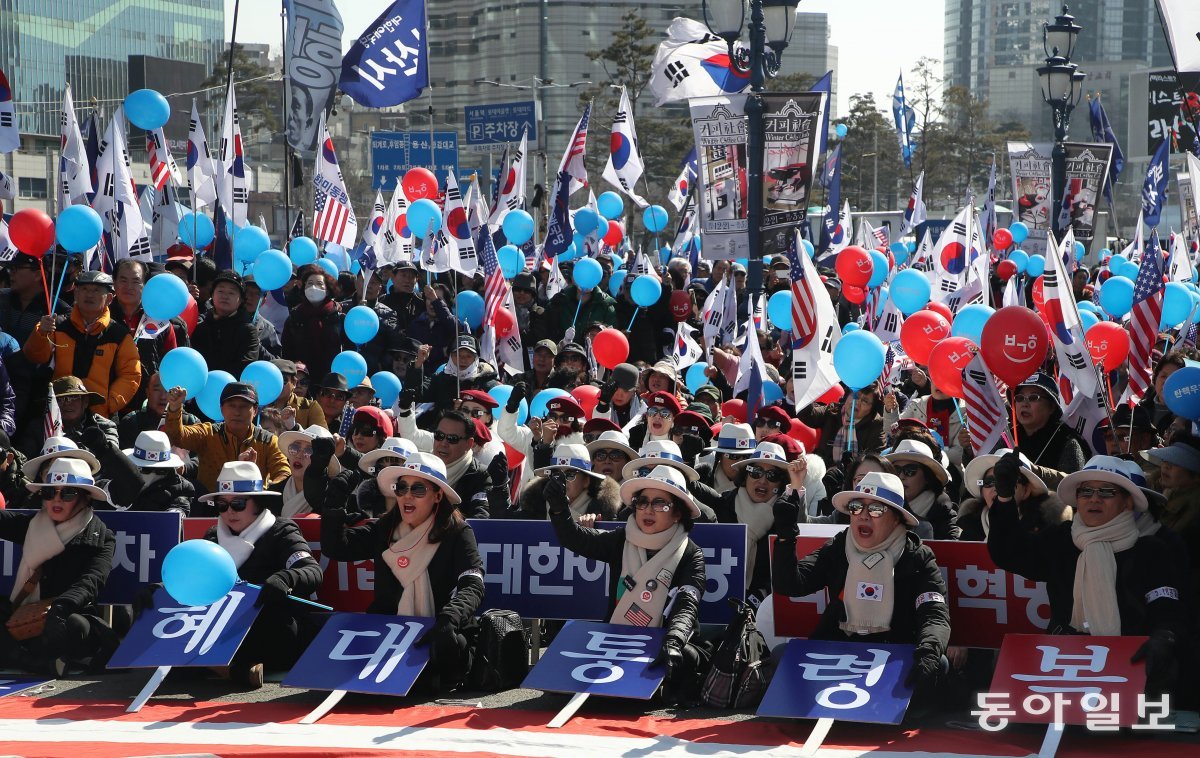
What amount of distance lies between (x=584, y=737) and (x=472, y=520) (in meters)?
1.71

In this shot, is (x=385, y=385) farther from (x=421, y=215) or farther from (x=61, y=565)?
(x=421, y=215)

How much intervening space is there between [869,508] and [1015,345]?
154 centimetres

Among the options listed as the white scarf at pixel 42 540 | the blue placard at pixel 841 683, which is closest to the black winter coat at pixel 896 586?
the blue placard at pixel 841 683

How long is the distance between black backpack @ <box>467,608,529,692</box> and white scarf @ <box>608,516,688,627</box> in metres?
0.61

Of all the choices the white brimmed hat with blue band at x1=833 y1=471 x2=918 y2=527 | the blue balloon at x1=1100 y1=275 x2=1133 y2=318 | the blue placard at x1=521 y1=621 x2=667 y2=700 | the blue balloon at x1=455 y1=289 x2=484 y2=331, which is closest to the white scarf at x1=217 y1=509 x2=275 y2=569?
the blue placard at x1=521 y1=621 x2=667 y2=700

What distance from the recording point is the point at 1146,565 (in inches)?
271

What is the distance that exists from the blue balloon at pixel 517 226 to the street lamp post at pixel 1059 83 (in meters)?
6.61

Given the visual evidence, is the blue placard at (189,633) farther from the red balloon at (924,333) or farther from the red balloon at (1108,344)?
the red balloon at (1108,344)

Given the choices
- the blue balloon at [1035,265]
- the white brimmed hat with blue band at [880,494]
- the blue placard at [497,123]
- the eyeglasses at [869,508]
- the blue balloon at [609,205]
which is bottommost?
the eyeglasses at [869,508]

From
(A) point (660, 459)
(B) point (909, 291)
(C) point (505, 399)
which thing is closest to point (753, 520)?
(A) point (660, 459)

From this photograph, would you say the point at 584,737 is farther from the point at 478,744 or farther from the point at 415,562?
the point at 415,562

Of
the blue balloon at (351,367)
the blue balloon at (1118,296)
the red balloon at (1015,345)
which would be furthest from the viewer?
the blue balloon at (1118,296)

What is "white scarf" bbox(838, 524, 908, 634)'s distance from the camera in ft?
23.9

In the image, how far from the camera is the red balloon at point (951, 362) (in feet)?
30.0
